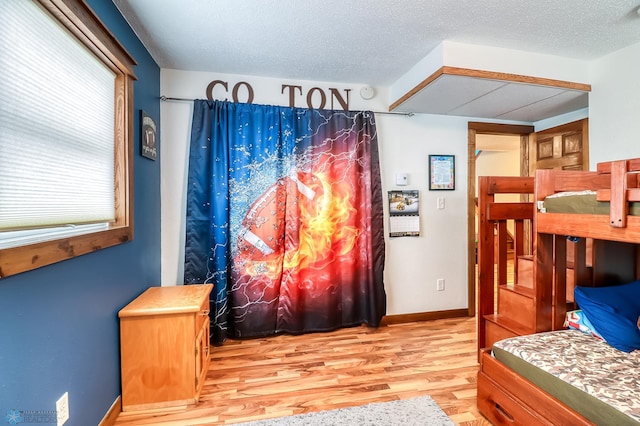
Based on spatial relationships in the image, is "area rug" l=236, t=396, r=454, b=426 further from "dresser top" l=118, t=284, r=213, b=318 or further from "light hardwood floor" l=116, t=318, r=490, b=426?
"dresser top" l=118, t=284, r=213, b=318

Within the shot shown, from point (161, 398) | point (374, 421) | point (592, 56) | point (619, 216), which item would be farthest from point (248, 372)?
point (592, 56)

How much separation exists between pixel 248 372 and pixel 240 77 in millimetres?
2511

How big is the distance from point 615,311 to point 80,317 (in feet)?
9.08

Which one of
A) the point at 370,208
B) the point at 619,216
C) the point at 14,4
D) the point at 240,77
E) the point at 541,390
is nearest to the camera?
the point at 14,4

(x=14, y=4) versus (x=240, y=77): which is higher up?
(x=240, y=77)

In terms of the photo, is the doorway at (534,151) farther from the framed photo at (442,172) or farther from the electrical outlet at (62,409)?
the electrical outlet at (62,409)

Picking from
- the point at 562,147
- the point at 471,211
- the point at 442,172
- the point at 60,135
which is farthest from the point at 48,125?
the point at 562,147

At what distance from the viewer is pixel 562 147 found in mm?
2947

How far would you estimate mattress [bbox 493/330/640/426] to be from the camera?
109cm

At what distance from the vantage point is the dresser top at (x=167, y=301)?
168cm

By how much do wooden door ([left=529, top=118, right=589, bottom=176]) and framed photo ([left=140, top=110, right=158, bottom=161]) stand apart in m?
3.88

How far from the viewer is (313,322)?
267 cm

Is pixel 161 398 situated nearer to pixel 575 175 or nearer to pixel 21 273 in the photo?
pixel 21 273

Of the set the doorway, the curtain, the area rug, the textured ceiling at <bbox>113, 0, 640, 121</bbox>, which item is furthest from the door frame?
the area rug
